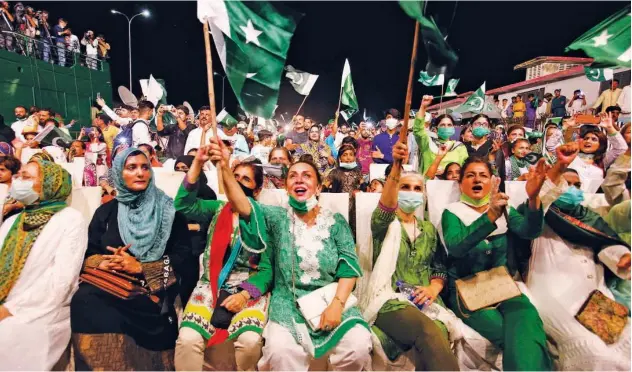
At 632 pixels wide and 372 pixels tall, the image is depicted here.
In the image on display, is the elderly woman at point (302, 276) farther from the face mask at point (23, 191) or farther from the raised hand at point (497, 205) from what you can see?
the face mask at point (23, 191)

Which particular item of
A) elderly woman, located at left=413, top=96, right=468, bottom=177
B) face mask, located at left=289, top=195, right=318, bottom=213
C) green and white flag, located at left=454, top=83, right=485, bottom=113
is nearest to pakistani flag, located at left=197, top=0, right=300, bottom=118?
face mask, located at left=289, top=195, right=318, bottom=213

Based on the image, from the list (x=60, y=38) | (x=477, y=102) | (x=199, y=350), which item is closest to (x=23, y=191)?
(x=199, y=350)

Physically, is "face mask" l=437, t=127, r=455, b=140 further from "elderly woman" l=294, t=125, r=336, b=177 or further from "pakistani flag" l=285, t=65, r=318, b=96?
"pakistani flag" l=285, t=65, r=318, b=96

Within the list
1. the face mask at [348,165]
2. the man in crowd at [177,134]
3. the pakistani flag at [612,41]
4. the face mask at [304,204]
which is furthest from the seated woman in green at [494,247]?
the man in crowd at [177,134]

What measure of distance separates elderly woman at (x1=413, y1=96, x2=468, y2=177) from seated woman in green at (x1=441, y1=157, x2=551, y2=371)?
4.26 feet

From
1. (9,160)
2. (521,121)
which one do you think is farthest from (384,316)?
(521,121)

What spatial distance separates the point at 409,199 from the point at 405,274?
0.49 meters

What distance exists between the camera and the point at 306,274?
8.29ft

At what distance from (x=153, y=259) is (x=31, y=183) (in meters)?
0.90

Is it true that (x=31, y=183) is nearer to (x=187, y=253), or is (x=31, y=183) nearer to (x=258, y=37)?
(x=187, y=253)

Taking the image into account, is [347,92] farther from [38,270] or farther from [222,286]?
[38,270]

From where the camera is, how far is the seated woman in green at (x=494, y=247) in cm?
232

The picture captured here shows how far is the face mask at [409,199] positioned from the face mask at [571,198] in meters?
0.86

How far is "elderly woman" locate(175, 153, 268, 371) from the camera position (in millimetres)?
2326
